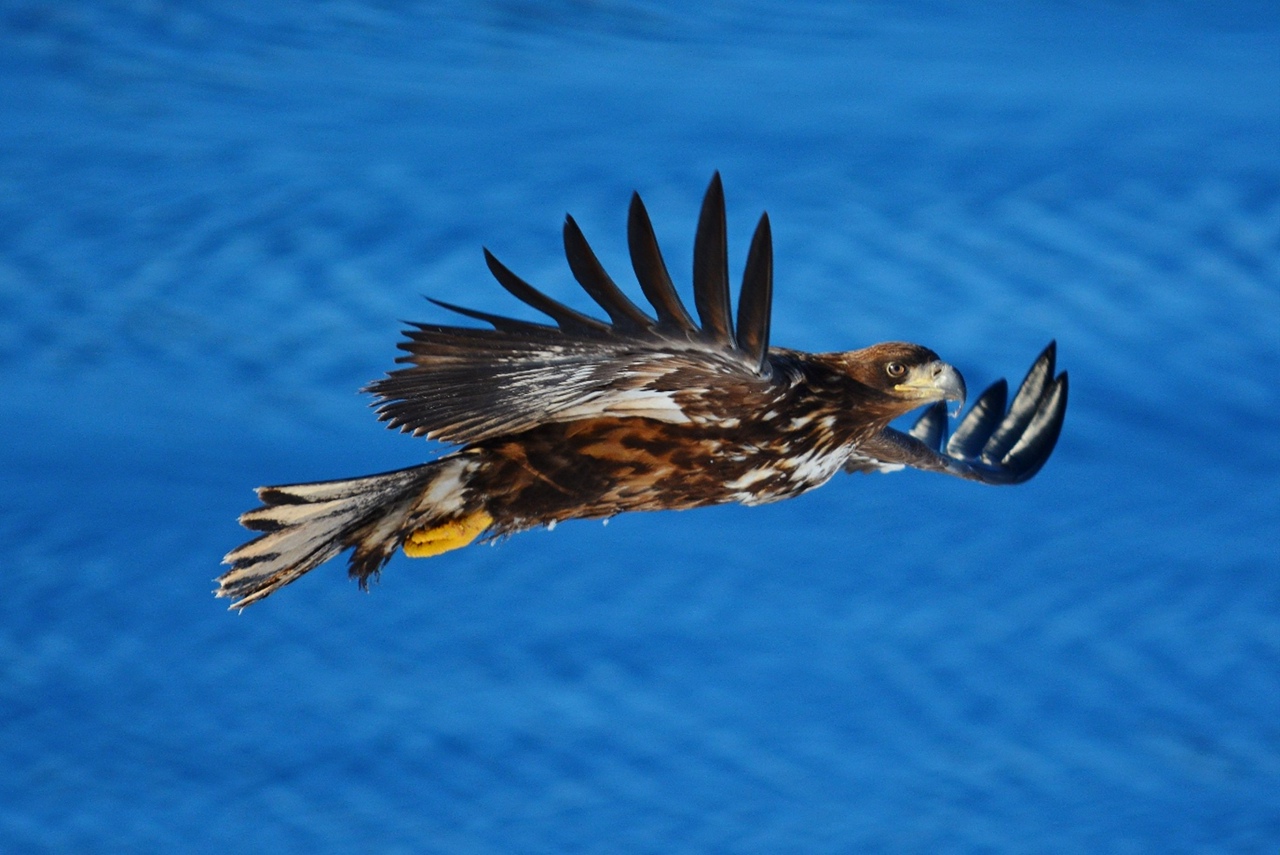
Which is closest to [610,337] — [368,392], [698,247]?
[698,247]

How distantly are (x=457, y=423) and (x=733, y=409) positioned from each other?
685 millimetres

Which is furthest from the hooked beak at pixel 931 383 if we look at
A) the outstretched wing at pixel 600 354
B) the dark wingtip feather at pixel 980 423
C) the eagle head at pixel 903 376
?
the dark wingtip feather at pixel 980 423

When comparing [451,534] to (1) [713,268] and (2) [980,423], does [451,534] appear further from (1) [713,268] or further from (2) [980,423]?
(2) [980,423]

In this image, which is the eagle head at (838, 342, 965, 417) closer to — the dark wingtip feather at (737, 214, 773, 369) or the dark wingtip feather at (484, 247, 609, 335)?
the dark wingtip feather at (737, 214, 773, 369)

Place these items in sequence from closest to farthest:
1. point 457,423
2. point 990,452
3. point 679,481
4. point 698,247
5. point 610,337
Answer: point 698,247, point 610,337, point 457,423, point 679,481, point 990,452

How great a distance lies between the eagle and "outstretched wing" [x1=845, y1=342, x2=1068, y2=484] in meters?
1.27

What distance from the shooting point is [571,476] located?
4723mm

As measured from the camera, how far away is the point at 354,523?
482cm

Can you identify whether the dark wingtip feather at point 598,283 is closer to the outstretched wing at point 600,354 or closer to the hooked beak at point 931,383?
the outstretched wing at point 600,354

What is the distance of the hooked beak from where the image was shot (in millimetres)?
4906

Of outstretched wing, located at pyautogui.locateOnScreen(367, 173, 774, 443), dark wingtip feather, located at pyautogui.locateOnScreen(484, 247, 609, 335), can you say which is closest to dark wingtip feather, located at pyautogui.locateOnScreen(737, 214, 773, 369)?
outstretched wing, located at pyautogui.locateOnScreen(367, 173, 774, 443)

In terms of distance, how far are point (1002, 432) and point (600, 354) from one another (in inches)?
105

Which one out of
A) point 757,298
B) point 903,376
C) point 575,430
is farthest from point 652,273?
point 903,376

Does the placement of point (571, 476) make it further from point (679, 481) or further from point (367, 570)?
point (367, 570)
